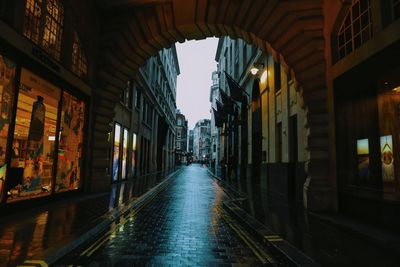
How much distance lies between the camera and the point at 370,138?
912cm

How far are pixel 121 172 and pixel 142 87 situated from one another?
31.7ft

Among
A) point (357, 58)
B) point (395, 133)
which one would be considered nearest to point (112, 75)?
point (357, 58)

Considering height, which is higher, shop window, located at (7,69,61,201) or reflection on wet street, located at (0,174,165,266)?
shop window, located at (7,69,61,201)

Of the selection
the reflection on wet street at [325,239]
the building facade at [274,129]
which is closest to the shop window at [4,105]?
the reflection on wet street at [325,239]

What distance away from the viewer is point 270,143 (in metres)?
18.5

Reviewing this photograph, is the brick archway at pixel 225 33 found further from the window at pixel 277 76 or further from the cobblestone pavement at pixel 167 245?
the cobblestone pavement at pixel 167 245

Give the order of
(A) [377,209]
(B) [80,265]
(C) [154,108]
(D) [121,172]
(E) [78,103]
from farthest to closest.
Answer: (C) [154,108] < (D) [121,172] < (E) [78,103] < (A) [377,209] < (B) [80,265]

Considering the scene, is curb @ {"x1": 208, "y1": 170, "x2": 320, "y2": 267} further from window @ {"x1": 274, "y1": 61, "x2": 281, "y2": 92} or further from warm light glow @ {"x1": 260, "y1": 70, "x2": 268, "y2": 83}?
warm light glow @ {"x1": 260, "y1": 70, "x2": 268, "y2": 83}

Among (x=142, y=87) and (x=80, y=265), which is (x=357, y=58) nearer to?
(x=80, y=265)

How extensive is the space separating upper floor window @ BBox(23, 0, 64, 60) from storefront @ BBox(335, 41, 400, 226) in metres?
9.85

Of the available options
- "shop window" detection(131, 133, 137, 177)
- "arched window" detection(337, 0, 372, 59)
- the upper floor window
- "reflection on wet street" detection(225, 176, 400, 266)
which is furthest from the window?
"shop window" detection(131, 133, 137, 177)

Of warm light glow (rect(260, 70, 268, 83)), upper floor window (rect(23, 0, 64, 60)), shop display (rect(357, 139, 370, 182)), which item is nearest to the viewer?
shop display (rect(357, 139, 370, 182))

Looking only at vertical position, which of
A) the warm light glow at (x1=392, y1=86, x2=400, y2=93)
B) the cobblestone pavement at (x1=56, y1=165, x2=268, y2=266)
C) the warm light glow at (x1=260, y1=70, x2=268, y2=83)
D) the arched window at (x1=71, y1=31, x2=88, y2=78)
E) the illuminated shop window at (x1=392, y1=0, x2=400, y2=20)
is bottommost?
the cobblestone pavement at (x1=56, y1=165, x2=268, y2=266)

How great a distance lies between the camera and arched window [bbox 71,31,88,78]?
12880 mm
